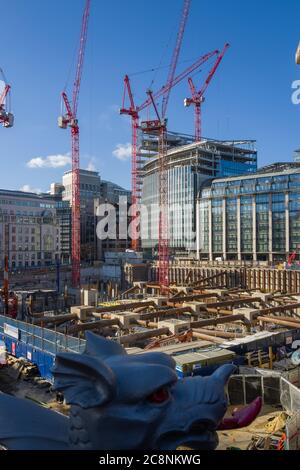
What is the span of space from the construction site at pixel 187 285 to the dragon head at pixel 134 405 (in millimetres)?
217

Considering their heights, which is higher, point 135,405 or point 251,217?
point 251,217

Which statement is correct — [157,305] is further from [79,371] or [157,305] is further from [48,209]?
[48,209]

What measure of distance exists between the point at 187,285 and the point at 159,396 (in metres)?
43.1

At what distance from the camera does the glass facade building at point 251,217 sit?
2724 inches

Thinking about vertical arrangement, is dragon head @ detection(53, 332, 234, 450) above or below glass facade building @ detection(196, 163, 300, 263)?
below

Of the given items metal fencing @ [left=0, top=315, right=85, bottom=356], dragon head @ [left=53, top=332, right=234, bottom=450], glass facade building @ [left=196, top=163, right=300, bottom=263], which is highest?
→ glass facade building @ [left=196, top=163, right=300, bottom=263]

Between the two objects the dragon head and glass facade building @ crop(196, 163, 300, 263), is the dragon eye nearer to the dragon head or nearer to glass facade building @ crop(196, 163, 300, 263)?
the dragon head

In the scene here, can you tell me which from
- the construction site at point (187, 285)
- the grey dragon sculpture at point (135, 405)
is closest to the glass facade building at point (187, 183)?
the construction site at point (187, 285)

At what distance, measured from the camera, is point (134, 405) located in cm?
454

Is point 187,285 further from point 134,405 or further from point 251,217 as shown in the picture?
point 134,405

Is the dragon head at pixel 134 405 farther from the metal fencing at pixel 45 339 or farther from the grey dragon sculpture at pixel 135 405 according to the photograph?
the metal fencing at pixel 45 339

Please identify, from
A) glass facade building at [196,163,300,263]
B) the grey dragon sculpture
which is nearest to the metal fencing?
the grey dragon sculpture

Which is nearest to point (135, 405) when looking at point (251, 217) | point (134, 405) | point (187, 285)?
point (134, 405)

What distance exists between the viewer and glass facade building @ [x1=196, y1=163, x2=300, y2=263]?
6919 cm
